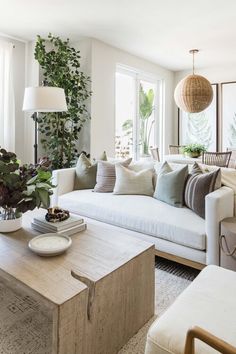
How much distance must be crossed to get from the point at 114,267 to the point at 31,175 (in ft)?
2.82

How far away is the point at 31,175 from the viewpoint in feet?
6.09

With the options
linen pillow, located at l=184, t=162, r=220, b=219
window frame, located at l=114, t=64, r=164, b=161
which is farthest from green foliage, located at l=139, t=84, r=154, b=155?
linen pillow, located at l=184, t=162, r=220, b=219

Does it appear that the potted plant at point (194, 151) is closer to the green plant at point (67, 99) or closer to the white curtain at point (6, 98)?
the green plant at point (67, 99)

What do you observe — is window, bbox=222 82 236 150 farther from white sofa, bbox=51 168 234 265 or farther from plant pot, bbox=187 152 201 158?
white sofa, bbox=51 168 234 265

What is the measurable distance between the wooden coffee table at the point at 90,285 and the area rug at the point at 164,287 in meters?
0.04

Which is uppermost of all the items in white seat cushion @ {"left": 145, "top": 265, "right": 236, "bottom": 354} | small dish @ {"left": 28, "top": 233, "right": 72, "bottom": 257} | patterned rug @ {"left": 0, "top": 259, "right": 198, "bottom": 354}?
small dish @ {"left": 28, "top": 233, "right": 72, "bottom": 257}

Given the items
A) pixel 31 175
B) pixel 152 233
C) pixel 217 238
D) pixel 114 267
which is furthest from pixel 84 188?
pixel 114 267

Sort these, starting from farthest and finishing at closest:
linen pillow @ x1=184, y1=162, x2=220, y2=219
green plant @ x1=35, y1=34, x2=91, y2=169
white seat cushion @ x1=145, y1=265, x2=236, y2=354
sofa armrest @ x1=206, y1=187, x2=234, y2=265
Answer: green plant @ x1=35, y1=34, x2=91, y2=169 → linen pillow @ x1=184, y1=162, x2=220, y2=219 → sofa armrest @ x1=206, y1=187, x2=234, y2=265 → white seat cushion @ x1=145, y1=265, x2=236, y2=354

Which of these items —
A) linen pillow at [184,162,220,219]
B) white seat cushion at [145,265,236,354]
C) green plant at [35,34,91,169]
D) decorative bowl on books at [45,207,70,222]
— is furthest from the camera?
green plant at [35,34,91,169]

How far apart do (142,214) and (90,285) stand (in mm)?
1244

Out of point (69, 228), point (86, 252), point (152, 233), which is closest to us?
point (86, 252)

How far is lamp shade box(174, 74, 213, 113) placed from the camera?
420cm

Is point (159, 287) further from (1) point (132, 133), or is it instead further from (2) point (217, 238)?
(1) point (132, 133)

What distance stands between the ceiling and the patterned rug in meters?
2.80
